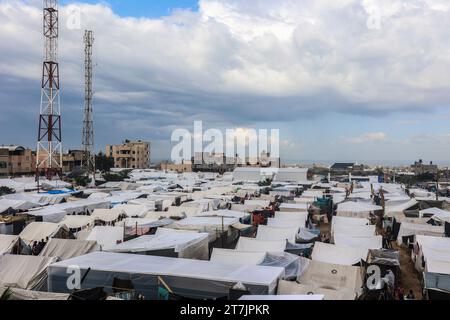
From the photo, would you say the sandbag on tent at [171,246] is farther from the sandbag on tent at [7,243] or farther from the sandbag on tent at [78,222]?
the sandbag on tent at [78,222]

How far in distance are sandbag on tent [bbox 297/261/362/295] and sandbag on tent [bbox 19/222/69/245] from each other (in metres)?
6.33

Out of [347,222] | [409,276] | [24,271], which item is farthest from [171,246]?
[347,222]

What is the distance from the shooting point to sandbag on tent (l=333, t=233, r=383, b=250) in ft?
32.0

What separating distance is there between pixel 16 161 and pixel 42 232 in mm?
32928

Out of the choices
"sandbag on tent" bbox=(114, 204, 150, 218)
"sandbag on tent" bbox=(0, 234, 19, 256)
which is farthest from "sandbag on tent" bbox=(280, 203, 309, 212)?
"sandbag on tent" bbox=(0, 234, 19, 256)

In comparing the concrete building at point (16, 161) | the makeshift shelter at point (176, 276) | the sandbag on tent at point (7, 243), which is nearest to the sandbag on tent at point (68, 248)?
the sandbag on tent at point (7, 243)

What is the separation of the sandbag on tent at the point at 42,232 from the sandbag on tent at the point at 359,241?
6.78 m

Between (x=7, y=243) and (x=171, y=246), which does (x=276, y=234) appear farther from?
(x=7, y=243)

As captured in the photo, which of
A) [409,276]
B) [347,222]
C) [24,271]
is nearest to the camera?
[24,271]

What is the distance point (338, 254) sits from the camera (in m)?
8.51

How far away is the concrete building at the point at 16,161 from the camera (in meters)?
37.8

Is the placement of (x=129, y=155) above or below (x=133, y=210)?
above

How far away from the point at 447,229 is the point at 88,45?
1094 inches
